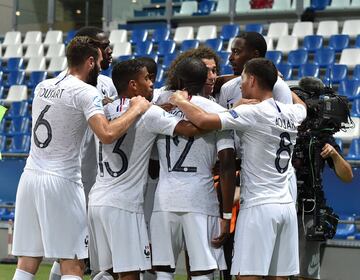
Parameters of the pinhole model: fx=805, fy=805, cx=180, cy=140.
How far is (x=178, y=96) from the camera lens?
16.4ft

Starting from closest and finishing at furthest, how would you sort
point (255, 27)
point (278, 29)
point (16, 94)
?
point (278, 29), point (255, 27), point (16, 94)

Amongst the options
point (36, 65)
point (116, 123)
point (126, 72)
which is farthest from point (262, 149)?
point (36, 65)

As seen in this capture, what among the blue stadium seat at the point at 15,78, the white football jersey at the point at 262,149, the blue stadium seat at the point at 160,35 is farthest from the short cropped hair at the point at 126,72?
the blue stadium seat at the point at 15,78

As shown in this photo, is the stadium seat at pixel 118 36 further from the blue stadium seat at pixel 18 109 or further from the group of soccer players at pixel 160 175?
the group of soccer players at pixel 160 175

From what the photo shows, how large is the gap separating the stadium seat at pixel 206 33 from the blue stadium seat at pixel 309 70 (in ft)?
8.44

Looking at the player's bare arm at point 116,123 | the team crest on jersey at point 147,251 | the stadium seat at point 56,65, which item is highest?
the player's bare arm at point 116,123

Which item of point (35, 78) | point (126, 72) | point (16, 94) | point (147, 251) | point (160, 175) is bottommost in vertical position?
point (16, 94)

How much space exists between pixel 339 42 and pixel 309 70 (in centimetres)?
109

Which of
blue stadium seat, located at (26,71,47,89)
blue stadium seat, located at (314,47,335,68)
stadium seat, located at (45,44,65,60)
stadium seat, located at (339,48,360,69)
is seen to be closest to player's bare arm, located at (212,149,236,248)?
stadium seat, located at (339,48,360,69)

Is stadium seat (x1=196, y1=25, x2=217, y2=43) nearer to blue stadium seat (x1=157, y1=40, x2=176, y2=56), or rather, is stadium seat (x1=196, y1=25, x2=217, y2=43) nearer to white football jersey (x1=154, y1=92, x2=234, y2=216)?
blue stadium seat (x1=157, y1=40, x2=176, y2=56)

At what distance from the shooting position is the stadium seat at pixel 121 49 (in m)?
15.0

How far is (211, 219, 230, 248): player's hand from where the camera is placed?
498 cm

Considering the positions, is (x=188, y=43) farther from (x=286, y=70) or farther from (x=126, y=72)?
(x=126, y=72)

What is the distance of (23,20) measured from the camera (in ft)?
58.3
